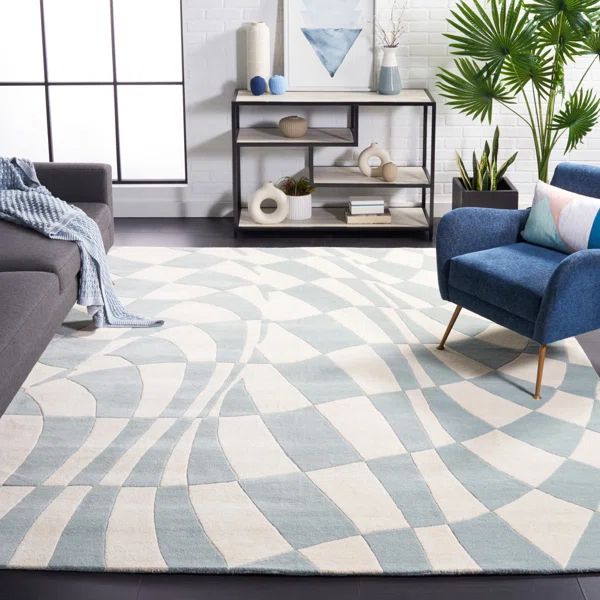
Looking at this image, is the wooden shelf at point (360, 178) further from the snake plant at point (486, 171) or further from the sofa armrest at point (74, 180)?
the sofa armrest at point (74, 180)

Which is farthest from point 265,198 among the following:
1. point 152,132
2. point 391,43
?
point 391,43

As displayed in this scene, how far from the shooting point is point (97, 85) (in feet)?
22.6

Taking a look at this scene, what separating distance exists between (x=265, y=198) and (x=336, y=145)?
55 centimetres

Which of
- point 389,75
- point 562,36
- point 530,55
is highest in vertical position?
point 562,36

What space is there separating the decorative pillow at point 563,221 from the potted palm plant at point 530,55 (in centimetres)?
160

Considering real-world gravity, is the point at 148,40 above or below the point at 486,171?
above

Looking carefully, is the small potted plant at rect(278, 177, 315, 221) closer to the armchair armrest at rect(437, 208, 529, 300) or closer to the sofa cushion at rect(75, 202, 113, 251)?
the sofa cushion at rect(75, 202, 113, 251)

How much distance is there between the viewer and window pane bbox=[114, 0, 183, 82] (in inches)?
265

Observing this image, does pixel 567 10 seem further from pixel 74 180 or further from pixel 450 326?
pixel 74 180

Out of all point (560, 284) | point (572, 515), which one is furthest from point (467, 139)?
point (572, 515)

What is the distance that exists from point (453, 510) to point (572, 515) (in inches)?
14.5

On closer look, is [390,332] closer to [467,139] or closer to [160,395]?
[160,395]

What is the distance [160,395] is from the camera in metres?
4.09

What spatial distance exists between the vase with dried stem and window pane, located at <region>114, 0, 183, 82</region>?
1336 mm
